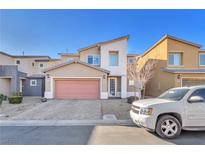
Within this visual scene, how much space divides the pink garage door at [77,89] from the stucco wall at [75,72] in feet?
2.16

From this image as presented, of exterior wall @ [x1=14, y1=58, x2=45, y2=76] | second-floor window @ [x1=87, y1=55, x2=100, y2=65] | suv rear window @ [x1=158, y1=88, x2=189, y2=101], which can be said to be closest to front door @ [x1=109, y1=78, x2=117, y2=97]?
second-floor window @ [x1=87, y1=55, x2=100, y2=65]

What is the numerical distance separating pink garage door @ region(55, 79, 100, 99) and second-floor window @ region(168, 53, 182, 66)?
9268mm

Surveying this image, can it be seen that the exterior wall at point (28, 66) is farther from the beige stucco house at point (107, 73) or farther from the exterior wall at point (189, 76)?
the exterior wall at point (189, 76)

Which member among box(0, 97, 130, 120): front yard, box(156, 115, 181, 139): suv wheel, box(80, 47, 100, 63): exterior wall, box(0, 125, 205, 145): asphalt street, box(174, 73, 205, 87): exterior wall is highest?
box(80, 47, 100, 63): exterior wall

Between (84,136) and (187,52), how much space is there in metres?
19.0

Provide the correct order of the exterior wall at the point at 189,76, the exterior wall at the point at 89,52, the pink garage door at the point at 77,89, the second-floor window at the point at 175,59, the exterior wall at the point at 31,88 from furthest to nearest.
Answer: the exterior wall at the point at 31,88, the exterior wall at the point at 89,52, the second-floor window at the point at 175,59, the pink garage door at the point at 77,89, the exterior wall at the point at 189,76

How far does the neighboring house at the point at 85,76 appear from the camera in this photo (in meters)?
19.6

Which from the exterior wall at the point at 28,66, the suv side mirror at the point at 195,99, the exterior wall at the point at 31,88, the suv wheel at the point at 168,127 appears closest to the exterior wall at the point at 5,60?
the exterior wall at the point at 28,66

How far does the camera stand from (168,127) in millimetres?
6633

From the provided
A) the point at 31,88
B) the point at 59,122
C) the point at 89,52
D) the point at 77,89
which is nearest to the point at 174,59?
the point at 89,52

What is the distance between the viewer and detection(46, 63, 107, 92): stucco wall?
1959 cm

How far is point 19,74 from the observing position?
22188mm

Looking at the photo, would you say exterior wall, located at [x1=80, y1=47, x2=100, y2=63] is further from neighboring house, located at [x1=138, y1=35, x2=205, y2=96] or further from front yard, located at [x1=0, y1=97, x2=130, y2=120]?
front yard, located at [x1=0, y1=97, x2=130, y2=120]

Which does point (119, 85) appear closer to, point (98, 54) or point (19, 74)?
point (98, 54)
